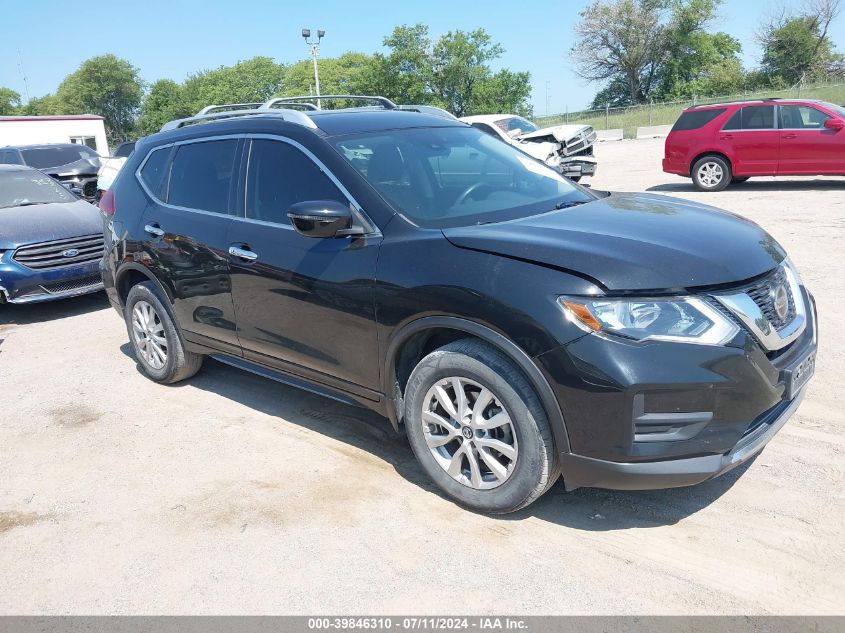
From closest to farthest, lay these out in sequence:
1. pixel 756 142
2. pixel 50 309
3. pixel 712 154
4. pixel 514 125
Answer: pixel 50 309 → pixel 756 142 → pixel 712 154 → pixel 514 125

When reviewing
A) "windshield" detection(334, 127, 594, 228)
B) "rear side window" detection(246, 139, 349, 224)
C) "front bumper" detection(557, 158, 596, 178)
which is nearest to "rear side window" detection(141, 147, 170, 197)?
"rear side window" detection(246, 139, 349, 224)

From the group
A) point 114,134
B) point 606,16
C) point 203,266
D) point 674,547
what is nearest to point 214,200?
point 203,266

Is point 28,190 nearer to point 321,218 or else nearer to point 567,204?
point 321,218

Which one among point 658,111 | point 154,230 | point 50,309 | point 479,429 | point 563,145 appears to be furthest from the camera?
point 658,111

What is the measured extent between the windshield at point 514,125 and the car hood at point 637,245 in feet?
47.0

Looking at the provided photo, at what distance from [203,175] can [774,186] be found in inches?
500

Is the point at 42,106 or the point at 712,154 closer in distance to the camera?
the point at 712,154

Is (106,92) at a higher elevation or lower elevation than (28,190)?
higher

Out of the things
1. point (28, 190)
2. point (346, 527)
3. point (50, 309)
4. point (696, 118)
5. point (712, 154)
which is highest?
point (696, 118)

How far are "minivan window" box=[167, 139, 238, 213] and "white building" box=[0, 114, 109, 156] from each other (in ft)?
106

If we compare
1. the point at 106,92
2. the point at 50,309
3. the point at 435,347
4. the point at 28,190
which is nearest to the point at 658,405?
the point at 435,347

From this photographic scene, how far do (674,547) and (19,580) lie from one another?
288cm

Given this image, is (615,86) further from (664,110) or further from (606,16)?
(664,110)

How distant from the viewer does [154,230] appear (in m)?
5.05
